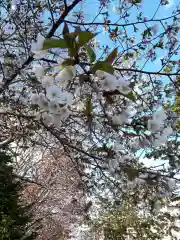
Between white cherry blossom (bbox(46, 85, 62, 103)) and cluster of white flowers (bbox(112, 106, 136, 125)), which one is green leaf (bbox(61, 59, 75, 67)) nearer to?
white cherry blossom (bbox(46, 85, 62, 103))

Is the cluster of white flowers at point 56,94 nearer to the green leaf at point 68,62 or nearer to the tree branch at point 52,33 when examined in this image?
the green leaf at point 68,62

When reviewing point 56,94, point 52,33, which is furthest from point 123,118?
point 52,33

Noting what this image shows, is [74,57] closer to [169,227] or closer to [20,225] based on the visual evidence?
[20,225]

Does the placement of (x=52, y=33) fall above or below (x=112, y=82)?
above

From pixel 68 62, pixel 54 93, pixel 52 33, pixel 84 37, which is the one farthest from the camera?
pixel 52 33

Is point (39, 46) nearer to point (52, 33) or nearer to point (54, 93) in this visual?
point (54, 93)

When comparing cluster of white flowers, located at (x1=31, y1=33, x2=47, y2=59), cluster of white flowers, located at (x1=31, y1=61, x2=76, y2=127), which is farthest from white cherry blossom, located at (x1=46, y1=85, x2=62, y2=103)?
cluster of white flowers, located at (x1=31, y1=33, x2=47, y2=59)

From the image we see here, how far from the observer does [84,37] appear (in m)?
0.77

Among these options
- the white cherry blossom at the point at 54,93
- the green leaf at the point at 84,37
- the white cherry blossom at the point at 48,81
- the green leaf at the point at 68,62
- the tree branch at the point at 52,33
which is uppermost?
the tree branch at the point at 52,33

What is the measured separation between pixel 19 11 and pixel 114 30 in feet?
2.70

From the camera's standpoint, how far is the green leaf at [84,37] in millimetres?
755

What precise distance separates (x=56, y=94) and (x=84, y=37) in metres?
0.26

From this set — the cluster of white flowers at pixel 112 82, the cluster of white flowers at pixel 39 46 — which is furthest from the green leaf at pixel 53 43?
the cluster of white flowers at pixel 112 82

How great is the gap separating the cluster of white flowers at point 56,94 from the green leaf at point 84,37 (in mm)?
116
